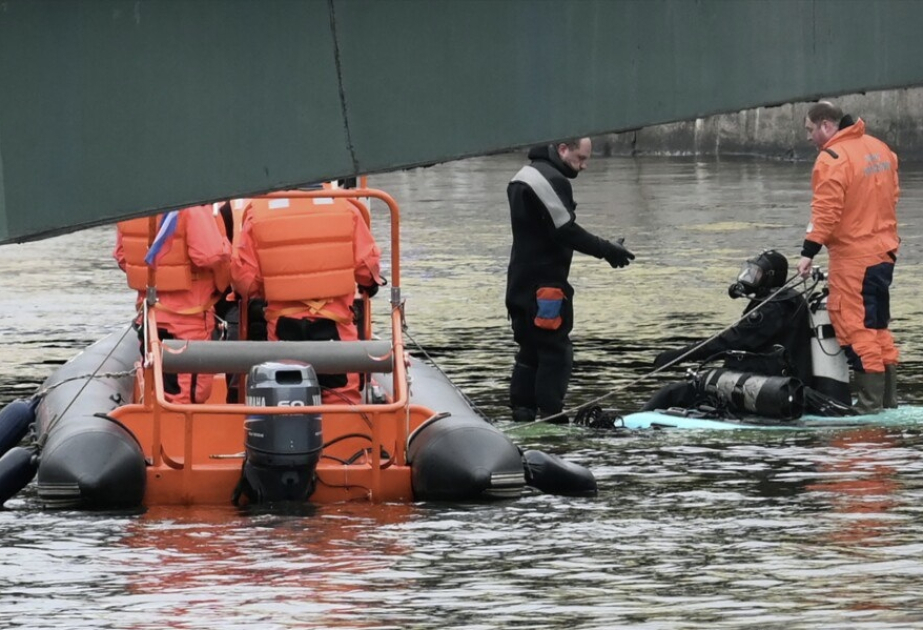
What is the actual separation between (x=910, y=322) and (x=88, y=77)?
42.4ft

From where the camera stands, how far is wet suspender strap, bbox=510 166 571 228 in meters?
14.0

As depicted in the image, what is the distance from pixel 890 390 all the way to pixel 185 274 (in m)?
4.37

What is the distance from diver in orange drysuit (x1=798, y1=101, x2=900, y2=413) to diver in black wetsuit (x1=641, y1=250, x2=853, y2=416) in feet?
0.73

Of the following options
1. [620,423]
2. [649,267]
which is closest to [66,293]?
[649,267]

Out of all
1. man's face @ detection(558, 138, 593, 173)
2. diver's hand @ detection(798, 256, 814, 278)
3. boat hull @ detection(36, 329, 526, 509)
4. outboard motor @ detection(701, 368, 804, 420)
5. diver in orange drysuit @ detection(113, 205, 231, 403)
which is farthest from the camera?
man's face @ detection(558, 138, 593, 173)

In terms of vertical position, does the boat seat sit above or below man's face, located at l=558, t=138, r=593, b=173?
below

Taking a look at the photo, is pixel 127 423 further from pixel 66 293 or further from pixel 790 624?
pixel 66 293

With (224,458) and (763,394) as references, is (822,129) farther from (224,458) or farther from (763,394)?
(224,458)

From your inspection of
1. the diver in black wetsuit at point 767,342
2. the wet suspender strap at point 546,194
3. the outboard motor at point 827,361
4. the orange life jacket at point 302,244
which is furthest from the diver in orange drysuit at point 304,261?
the outboard motor at point 827,361

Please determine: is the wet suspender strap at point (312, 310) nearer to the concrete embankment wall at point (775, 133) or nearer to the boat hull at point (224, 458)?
the boat hull at point (224, 458)

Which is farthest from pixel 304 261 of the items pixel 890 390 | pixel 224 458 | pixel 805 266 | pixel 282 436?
pixel 890 390

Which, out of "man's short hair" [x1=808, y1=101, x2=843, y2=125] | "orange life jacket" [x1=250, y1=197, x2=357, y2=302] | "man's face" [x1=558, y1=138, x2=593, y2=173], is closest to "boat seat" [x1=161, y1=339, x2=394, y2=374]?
"orange life jacket" [x1=250, y1=197, x2=357, y2=302]

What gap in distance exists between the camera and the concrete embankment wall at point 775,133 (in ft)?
132

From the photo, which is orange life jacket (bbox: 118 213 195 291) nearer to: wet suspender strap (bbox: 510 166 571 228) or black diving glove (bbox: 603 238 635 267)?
wet suspender strap (bbox: 510 166 571 228)
